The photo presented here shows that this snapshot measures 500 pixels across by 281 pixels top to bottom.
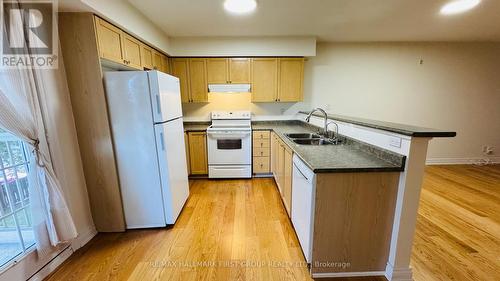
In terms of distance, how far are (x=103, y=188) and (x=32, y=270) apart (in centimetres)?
75

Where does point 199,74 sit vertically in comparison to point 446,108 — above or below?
above

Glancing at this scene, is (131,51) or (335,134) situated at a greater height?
(131,51)

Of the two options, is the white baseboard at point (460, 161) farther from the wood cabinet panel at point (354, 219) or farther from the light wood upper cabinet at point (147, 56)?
the light wood upper cabinet at point (147, 56)

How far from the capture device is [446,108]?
4074 mm

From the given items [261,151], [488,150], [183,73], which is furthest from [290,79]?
[488,150]

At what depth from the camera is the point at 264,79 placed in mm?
3662

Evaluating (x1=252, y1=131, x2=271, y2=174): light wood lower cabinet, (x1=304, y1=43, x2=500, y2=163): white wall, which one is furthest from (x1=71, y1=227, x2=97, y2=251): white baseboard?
(x1=304, y1=43, x2=500, y2=163): white wall

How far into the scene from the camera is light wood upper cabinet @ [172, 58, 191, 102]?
3.60 meters

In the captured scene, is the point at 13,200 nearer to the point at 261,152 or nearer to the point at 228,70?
the point at 261,152

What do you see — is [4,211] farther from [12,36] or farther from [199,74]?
[199,74]

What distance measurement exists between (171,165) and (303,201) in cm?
147

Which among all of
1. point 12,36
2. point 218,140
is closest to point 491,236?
point 218,140

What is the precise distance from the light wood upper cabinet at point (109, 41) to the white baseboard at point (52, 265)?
1.81 m

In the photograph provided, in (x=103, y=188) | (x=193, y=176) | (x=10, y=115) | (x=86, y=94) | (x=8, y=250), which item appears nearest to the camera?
(x=10, y=115)
